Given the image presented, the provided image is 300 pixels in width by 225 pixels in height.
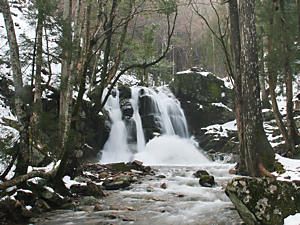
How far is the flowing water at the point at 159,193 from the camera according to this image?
22.4 feet

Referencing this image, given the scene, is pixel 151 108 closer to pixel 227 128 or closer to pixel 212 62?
pixel 227 128

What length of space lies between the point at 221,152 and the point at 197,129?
11.3 ft

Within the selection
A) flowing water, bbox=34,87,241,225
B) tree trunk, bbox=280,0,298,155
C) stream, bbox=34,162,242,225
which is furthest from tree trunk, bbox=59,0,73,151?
tree trunk, bbox=280,0,298,155

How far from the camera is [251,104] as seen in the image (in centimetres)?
769

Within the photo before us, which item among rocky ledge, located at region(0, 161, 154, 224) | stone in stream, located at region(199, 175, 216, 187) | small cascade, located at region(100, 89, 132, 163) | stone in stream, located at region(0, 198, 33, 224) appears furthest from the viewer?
small cascade, located at region(100, 89, 132, 163)

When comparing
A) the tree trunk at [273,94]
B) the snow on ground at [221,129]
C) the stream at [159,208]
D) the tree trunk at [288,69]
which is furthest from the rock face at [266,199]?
the snow on ground at [221,129]

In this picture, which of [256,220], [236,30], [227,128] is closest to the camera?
[256,220]

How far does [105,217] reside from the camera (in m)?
6.93

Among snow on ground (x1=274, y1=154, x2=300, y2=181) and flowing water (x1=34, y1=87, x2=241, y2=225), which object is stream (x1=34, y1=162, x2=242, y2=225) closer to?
flowing water (x1=34, y1=87, x2=241, y2=225)

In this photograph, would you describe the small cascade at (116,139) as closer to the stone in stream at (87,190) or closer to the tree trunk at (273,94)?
the tree trunk at (273,94)

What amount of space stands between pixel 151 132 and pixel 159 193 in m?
9.55

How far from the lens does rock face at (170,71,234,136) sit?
69.7 feet

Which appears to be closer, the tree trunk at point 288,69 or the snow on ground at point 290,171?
the snow on ground at point 290,171

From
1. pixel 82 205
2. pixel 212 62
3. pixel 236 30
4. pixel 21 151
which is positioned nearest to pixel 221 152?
pixel 236 30
